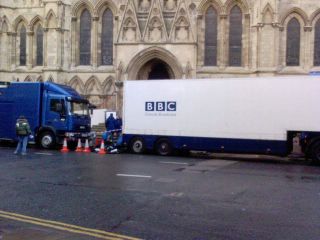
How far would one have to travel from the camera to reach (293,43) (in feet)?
98.7

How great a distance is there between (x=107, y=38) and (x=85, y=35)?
61.3 inches

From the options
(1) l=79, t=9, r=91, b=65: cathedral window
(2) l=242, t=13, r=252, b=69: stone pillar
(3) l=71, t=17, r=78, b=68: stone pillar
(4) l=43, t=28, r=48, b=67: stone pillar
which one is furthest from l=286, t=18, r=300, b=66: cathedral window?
(4) l=43, t=28, r=48, b=67: stone pillar

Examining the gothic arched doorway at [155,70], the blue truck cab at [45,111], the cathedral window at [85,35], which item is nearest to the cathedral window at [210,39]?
the gothic arched doorway at [155,70]

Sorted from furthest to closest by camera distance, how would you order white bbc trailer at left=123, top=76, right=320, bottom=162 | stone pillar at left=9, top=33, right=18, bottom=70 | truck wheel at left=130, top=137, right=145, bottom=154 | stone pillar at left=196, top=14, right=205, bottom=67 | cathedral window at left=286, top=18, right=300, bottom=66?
stone pillar at left=9, top=33, right=18, bottom=70 < stone pillar at left=196, top=14, right=205, bottom=67 < cathedral window at left=286, top=18, right=300, bottom=66 < truck wheel at left=130, top=137, right=145, bottom=154 < white bbc trailer at left=123, top=76, right=320, bottom=162

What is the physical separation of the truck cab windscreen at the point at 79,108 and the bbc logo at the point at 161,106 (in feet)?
14.6

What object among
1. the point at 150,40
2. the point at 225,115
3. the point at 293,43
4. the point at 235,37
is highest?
the point at 235,37

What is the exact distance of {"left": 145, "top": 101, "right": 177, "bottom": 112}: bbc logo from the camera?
806 inches

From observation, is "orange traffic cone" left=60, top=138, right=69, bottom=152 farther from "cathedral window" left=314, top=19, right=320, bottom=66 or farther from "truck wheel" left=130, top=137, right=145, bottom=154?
"cathedral window" left=314, top=19, right=320, bottom=66

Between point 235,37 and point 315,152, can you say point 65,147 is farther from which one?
point 235,37

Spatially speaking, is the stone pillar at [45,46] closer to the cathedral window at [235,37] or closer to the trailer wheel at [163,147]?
the cathedral window at [235,37]

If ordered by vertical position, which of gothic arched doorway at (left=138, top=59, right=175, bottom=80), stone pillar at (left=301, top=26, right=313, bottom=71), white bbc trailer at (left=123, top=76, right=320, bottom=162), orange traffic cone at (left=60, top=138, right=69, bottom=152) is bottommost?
orange traffic cone at (left=60, top=138, right=69, bottom=152)

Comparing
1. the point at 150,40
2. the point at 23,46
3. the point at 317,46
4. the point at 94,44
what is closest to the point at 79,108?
the point at 150,40

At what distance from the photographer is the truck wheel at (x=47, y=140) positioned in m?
23.4

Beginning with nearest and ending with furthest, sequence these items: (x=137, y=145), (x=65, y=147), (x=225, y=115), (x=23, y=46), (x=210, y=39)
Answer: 1. (x=225, y=115)
2. (x=137, y=145)
3. (x=65, y=147)
4. (x=210, y=39)
5. (x=23, y=46)
